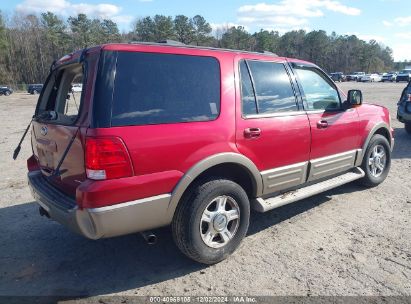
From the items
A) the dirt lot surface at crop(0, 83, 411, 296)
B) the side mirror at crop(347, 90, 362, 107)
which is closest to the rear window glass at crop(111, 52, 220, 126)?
the dirt lot surface at crop(0, 83, 411, 296)

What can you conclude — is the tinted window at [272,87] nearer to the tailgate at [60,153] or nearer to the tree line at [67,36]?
the tailgate at [60,153]

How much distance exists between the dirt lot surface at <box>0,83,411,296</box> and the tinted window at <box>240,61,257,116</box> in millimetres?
1429

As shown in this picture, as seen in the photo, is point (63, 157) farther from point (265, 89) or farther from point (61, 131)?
point (265, 89)

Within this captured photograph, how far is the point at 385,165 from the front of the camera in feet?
18.8

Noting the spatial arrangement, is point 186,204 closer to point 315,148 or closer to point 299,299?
point 299,299

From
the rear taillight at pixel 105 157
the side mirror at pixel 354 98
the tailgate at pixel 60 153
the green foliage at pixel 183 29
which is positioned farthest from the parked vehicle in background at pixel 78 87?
the green foliage at pixel 183 29

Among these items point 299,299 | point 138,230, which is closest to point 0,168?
point 138,230

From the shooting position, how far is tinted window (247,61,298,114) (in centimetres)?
381

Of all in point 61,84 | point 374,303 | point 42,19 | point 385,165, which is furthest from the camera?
point 42,19

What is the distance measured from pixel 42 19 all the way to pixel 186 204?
300ft

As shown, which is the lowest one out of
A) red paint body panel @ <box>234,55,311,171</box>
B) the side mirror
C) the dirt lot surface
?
the dirt lot surface

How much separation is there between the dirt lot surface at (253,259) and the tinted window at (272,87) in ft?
4.66

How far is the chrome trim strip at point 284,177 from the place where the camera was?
3846mm

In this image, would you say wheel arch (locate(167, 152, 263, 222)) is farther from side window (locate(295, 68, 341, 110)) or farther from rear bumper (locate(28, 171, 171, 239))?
side window (locate(295, 68, 341, 110))
